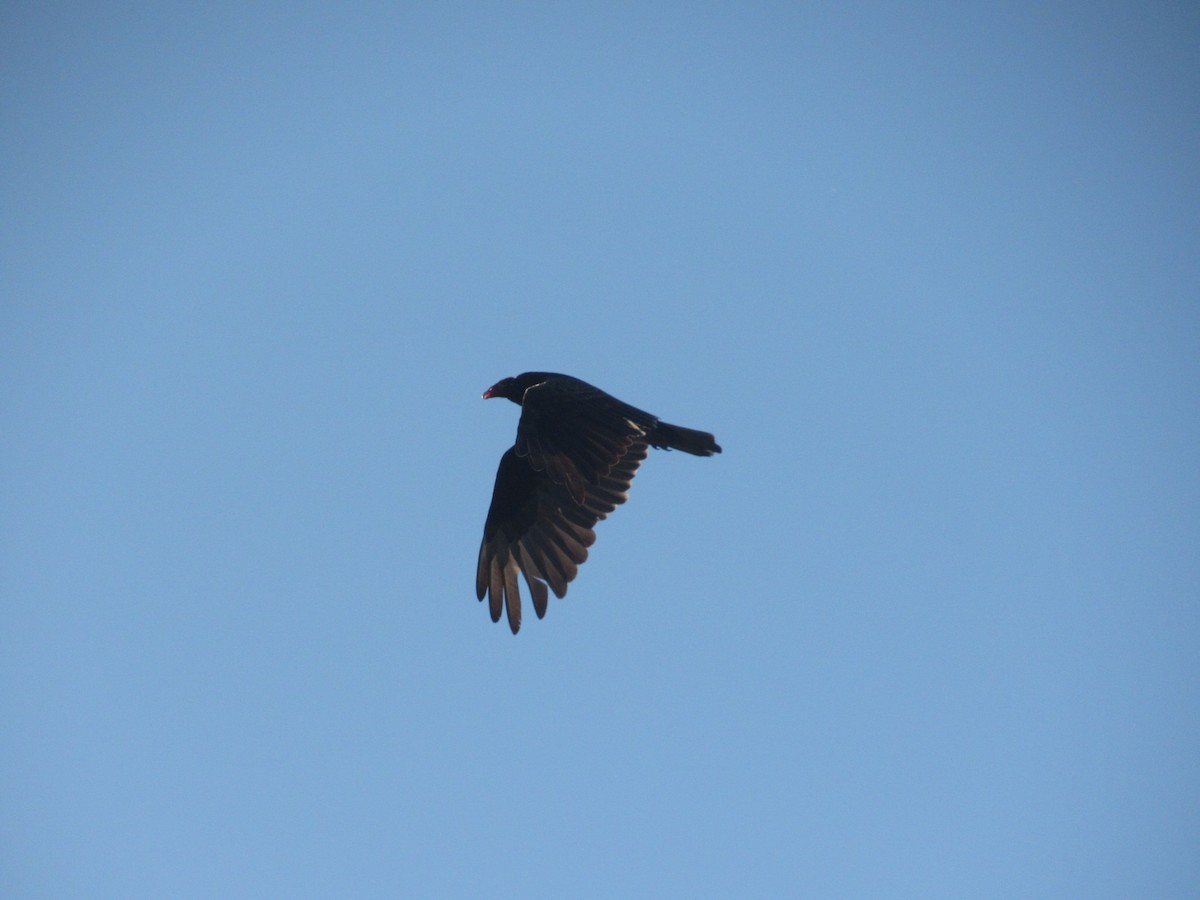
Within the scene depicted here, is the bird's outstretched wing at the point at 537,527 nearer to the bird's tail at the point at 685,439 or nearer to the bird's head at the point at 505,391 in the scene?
the bird's tail at the point at 685,439

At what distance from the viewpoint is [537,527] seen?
28.8 feet

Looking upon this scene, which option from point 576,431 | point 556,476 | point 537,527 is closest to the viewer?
point 556,476

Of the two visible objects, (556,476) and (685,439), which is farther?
(685,439)

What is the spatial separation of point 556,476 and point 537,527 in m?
1.46

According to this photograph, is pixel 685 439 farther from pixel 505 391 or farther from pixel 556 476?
pixel 505 391

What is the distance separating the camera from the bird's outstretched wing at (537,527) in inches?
325

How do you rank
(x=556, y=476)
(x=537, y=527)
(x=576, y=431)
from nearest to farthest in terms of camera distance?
(x=556, y=476), (x=576, y=431), (x=537, y=527)

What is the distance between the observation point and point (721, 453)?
807 centimetres

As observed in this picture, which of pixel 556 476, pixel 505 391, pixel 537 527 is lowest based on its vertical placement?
pixel 556 476

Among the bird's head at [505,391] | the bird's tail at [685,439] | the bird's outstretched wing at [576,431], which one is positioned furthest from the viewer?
the bird's head at [505,391]

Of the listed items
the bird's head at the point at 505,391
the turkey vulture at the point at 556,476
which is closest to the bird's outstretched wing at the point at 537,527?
the turkey vulture at the point at 556,476

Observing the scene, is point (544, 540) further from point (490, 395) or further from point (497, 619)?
point (490, 395)

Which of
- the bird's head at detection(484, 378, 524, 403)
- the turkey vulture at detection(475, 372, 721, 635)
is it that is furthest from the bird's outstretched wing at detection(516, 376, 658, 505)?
the bird's head at detection(484, 378, 524, 403)

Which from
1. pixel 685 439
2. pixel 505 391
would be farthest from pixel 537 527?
pixel 685 439
